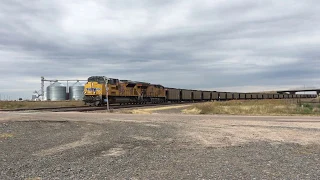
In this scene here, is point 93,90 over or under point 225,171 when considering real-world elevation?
over

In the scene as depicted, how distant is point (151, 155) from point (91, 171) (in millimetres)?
2453

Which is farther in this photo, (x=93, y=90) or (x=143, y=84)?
(x=143, y=84)

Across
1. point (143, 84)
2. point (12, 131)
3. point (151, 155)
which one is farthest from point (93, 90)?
point (151, 155)

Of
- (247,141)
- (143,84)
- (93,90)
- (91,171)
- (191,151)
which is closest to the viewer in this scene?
(91,171)

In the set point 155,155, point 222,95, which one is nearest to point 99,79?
point 155,155

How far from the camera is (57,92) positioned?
87.2 meters

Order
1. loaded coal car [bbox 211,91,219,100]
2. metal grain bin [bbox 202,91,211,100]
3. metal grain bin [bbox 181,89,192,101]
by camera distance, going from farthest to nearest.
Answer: loaded coal car [bbox 211,91,219,100] < metal grain bin [bbox 202,91,211,100] < metal grain bin [bbox 181,89,192,101]

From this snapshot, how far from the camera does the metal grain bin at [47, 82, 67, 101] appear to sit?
8725cm

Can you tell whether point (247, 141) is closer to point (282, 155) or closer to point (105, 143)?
point (282, 155)

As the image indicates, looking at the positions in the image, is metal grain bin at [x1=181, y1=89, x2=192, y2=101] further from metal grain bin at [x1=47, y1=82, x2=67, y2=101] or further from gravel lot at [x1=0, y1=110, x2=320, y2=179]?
gravel lot at [x1=0, y1=110, x2=320, y2=179]

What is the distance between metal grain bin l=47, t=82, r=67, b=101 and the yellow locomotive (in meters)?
38.7

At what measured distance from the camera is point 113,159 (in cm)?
862

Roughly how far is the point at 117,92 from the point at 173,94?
2574 centimetres

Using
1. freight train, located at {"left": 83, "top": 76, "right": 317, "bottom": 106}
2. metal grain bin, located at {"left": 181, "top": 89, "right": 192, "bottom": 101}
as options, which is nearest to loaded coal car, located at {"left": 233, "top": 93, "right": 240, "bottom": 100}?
freight train, located at {"left": 83, "top": 76, "right": 317, "bottom": 106}
